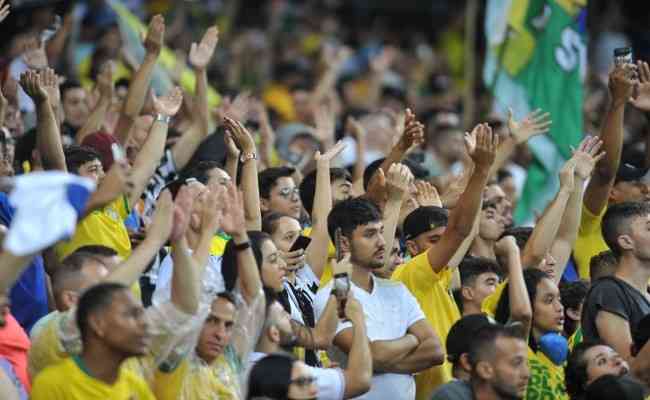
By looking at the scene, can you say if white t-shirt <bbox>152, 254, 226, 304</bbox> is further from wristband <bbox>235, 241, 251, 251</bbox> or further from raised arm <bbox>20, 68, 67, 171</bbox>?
raised arm <bbox>20, 68, 67, 171</bbox>

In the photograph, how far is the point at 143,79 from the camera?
10.6 metres

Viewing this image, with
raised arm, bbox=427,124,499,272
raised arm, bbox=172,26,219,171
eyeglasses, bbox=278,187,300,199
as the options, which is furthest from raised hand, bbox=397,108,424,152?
raised arm, bbox=172,26,219,171

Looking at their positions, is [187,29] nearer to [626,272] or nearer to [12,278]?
[626,272]

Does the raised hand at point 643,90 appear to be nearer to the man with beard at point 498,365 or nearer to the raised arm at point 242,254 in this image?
the man with beard at point 498,365

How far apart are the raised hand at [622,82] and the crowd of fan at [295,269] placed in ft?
0.05

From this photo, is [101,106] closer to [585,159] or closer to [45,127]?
[45,127]

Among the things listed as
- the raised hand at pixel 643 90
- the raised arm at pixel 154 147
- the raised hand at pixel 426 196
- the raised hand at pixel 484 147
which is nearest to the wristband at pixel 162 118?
the raised arm at pixel 154 147

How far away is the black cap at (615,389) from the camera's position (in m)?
7.55

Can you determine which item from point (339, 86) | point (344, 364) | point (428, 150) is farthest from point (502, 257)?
point (339, 86)

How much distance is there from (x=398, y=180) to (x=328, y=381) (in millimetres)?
1818

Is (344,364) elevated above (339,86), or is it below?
above

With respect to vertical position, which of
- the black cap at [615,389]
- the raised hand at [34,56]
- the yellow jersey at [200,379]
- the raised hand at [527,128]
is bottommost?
the black cap at [615,389]

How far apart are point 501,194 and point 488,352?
10.7 feet

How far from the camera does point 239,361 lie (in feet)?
24.3
